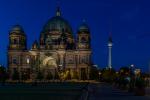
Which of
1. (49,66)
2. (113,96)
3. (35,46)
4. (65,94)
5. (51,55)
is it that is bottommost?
(65,94)

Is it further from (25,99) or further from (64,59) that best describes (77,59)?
(25,99)

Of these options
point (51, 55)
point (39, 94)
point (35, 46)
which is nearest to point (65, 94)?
point (39, 94)

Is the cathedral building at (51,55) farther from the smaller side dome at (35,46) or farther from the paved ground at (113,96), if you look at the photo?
the paved ground at (113,96)

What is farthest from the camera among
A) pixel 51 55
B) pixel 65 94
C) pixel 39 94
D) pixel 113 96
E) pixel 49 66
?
pixel 49 66

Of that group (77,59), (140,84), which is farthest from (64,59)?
(140,84)

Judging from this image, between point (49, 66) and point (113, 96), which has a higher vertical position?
point (49, 66)

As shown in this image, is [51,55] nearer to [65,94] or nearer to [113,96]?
[65,94]

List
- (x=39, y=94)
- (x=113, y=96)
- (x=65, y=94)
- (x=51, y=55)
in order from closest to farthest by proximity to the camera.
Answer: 1. (x=113, y=96)
2. (x=39, y=94)
3. (x=65, y=94)
4. (x=51, y=55)

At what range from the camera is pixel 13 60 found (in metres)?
192

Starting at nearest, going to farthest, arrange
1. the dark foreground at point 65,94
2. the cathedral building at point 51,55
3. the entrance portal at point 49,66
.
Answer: the dark foreground at point 65,94 → the cathedral building at point 51,55 → the entrance portal at point 49,66

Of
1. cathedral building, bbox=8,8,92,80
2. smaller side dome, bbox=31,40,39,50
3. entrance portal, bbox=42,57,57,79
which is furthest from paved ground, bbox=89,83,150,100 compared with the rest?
smaller side dome, bbox=31,40,39,50

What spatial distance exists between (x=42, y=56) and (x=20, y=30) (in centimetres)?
1432

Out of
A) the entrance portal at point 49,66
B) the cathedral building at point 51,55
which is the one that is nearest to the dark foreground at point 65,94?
the cathedral building at point 51,55

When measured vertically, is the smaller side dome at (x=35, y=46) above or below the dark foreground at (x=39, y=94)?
above
